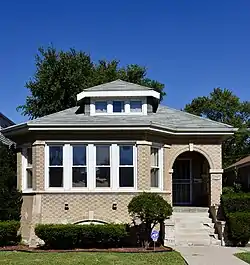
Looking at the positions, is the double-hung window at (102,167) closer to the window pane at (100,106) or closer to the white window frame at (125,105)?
the white window frame at (125,105)

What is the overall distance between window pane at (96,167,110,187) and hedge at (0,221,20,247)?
11.7 ft

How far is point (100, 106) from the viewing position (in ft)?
73.3

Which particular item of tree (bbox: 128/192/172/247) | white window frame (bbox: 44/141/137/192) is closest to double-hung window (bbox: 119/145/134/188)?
white window frame (bbox: 44/141/137/192)

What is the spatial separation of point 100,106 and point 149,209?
630 cm

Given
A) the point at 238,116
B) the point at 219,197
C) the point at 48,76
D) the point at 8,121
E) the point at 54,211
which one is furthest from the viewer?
the point at 238,116

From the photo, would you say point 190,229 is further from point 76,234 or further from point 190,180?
point 76,234

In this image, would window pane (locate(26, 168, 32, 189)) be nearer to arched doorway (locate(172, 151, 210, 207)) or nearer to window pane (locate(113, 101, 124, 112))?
window pane (locate(113, 101, 124, 112))

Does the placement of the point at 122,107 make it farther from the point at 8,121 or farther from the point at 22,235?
the point at 8,121

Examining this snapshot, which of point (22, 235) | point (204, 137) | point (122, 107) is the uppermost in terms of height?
point (122, 107)

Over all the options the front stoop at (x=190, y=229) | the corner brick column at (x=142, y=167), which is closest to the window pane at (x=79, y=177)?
the corner brick column at (x=142, y=167)

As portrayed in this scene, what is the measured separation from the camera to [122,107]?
22.3 m

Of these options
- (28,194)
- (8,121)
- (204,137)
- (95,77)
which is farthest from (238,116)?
(28,194)

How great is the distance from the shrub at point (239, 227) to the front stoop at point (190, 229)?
82cm

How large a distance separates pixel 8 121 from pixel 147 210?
55.4 feet
